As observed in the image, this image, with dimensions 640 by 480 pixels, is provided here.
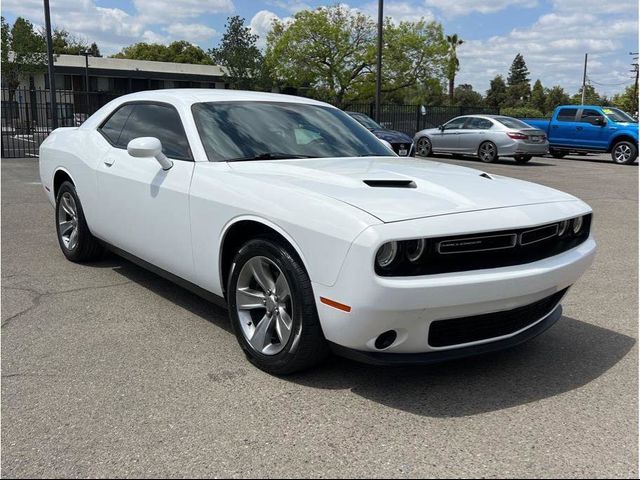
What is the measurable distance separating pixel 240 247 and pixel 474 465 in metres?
1.72

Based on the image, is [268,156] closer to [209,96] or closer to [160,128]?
[209,96]

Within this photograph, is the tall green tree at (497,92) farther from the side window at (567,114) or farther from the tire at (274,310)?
the tire at (274,310)

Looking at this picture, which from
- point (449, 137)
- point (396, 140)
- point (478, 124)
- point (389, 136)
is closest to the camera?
point (396, 140)

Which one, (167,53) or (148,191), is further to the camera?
(167,53)

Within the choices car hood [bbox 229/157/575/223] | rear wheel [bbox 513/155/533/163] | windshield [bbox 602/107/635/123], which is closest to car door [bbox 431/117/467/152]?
rear wheel [bbox 513/155/533/163]

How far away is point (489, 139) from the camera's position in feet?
59.8

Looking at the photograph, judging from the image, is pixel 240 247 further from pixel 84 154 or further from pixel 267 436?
pixel 84 154

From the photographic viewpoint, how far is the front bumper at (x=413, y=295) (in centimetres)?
271

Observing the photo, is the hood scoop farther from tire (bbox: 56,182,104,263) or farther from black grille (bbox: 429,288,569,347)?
tire (bbox: 56,182,104,263)

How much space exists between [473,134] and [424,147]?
2.03 m

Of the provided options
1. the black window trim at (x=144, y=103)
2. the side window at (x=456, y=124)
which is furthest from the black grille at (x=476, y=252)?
the side window at (x=456, y=124)

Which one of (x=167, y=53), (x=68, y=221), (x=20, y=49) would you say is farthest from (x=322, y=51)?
(x=167, y=53)

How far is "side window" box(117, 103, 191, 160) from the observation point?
408 cm

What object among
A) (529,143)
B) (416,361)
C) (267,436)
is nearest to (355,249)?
(416,361)
